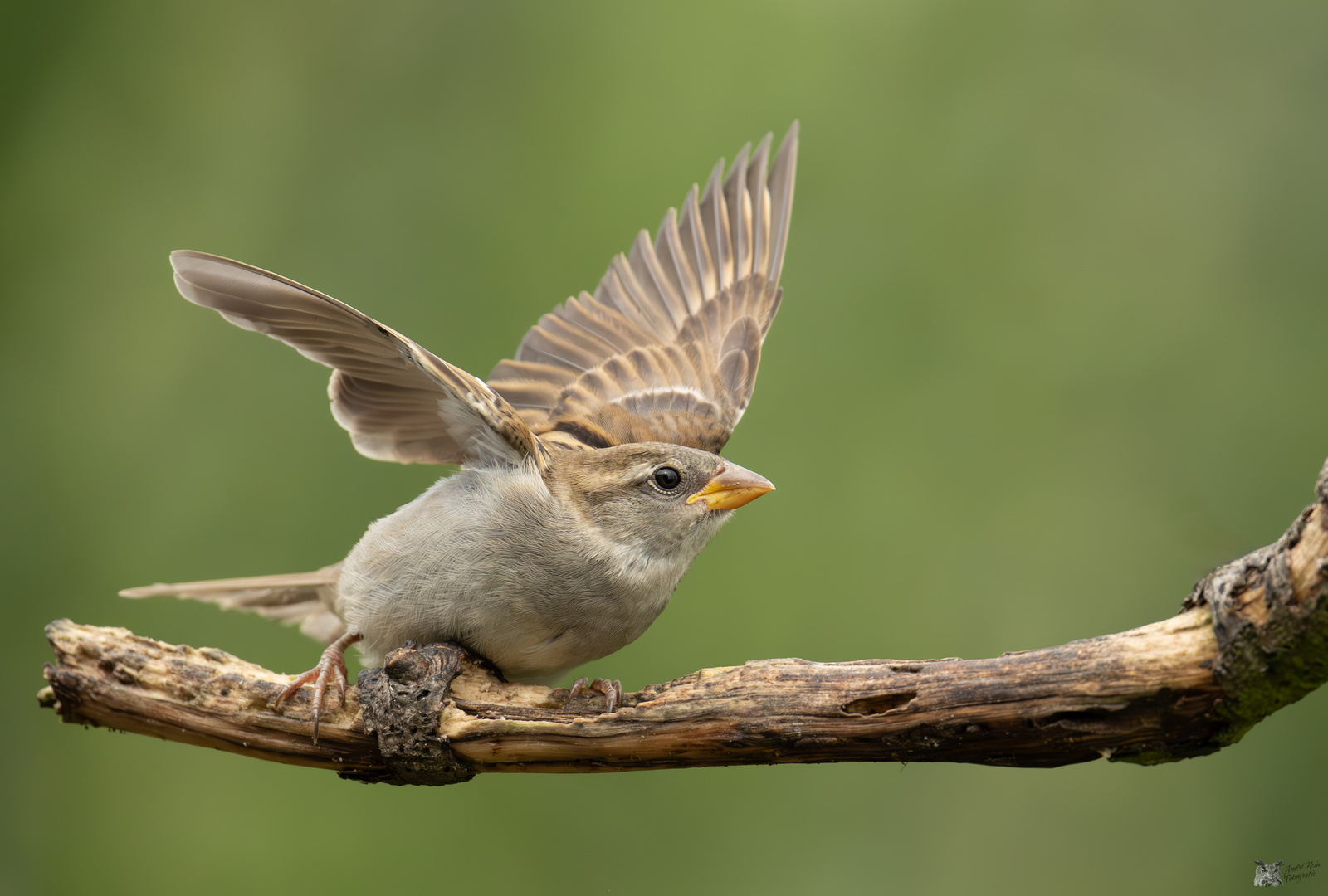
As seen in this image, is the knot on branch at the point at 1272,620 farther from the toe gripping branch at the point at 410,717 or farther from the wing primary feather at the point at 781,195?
the wing primary feather at the point at 781,195

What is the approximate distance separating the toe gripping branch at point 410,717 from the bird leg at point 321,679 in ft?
0.41

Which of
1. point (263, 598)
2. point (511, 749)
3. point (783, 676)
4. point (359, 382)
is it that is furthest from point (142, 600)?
point (783, 676)

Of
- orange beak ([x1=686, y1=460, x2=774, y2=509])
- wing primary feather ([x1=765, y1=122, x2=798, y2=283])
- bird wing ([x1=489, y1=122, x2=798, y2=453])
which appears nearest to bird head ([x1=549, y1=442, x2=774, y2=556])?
orange beak ([x1=686, y1=460, x2=774, y2=509])

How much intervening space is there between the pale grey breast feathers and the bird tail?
0.62 meters

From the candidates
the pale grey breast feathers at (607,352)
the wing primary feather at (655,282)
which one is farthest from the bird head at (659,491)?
the wing primary feather at (655,282)

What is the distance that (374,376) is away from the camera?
3.41m

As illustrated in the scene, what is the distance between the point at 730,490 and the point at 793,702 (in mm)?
1003

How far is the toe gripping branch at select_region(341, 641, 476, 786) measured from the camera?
280 centimetres

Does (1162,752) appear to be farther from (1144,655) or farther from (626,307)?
(626,307)

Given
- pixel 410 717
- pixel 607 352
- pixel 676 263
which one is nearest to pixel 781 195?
pixel 676 263

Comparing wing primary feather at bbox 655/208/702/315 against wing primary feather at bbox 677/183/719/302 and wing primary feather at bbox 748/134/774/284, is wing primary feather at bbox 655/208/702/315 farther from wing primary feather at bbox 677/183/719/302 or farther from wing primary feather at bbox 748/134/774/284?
wing primary feather at bbox 748/134/774/284

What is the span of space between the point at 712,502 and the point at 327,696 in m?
1.33

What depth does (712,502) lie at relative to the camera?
338cm

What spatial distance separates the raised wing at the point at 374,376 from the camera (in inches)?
116
